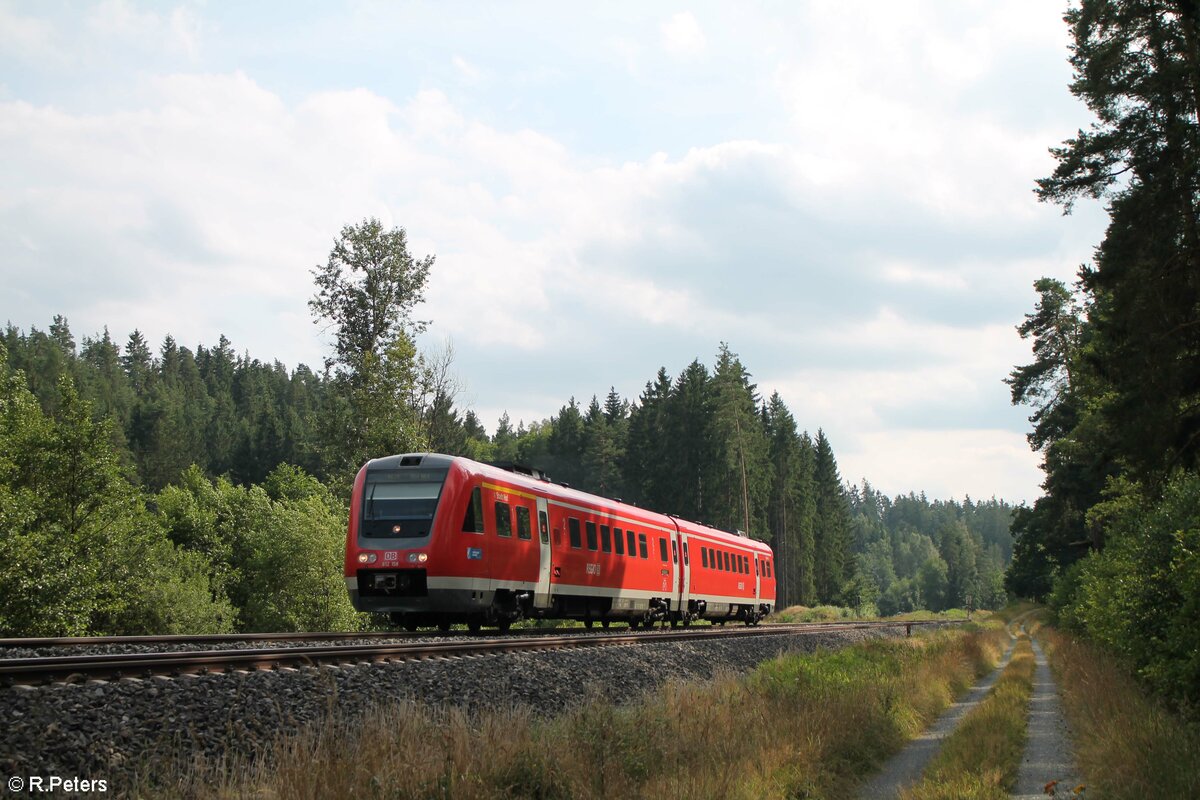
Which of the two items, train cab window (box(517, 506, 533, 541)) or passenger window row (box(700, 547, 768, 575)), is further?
passenger window row (box(700, 547, 768, 575))

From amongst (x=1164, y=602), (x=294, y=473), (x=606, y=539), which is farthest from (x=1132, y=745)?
(x=294, y=473)

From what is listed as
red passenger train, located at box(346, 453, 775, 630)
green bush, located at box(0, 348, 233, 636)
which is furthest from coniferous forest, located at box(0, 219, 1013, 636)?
red passenger train, located at box(346, 453, 775, 630)

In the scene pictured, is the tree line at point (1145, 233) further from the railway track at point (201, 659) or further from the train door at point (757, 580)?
the train door at point (757, 580)

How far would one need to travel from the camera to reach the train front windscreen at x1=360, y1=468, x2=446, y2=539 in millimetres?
16312

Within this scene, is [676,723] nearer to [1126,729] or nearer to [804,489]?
[1126,729]

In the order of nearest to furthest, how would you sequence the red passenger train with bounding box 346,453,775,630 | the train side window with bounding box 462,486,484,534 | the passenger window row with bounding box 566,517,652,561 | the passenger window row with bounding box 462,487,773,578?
the red passenger train with bounding box 346,453,775,630 → the train side window with bounding box 462,486,484,534 → the passenger window row with bounding box 462,487,773,578 → the passenger window row with bounding box 566,517,652,561

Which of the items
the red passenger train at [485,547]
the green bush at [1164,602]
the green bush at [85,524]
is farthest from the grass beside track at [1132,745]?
the green bush at [85,524]

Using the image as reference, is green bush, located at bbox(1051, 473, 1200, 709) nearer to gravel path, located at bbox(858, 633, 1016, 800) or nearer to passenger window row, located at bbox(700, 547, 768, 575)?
gravel path, located at bbox(858, 633, 1016, 800)

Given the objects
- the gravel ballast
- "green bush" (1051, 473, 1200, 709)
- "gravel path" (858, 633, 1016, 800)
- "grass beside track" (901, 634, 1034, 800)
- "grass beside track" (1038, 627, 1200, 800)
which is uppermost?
"green bush" (1051, 473, 1200, 709)

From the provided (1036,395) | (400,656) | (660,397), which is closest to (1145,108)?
(400,656)

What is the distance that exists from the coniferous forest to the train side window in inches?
668

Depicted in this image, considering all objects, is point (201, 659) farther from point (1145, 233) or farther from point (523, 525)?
point (1145, 233)

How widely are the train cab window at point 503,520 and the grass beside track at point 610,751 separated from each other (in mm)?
5556

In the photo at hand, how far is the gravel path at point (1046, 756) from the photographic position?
9.51m
